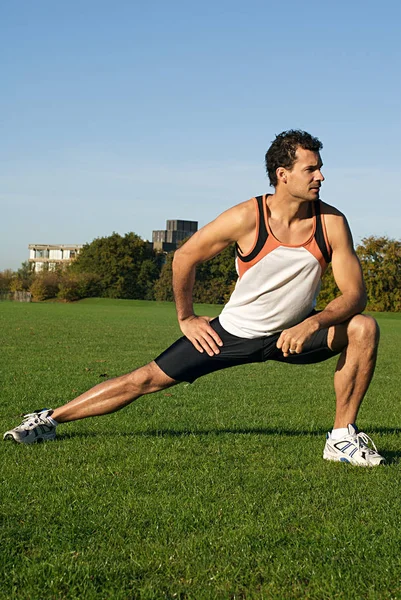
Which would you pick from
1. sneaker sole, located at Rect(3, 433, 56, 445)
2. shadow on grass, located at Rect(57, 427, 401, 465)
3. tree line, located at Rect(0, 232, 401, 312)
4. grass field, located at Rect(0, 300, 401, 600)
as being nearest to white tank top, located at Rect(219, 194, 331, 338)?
grass field, located at Rect(0, 300, 401, 600)

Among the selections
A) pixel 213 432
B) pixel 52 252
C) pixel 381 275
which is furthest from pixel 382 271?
pixel 52 252

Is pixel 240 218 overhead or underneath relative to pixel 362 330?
overhead

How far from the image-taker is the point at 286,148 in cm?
550

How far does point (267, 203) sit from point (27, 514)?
2.67m

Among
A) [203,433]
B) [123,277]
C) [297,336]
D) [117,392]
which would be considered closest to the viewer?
[297,336]

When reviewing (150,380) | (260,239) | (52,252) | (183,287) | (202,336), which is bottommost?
(150,380)

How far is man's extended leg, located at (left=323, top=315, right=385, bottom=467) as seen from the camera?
219 inches

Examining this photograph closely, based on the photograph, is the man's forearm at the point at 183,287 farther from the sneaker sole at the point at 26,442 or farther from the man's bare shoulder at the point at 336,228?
the sneaker sole at the point at 26,442

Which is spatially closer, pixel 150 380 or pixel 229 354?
pixel 229 354

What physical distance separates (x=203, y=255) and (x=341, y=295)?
39.2 inches

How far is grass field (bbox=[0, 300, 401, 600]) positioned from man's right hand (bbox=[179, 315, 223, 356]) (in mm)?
794

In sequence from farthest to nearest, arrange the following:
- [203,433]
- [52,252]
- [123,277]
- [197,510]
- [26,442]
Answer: [52,252], [123,277], [203,433], [26,442], [197,510]

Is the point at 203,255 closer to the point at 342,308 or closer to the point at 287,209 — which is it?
the point at 287,209

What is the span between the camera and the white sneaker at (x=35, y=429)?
6.02m
